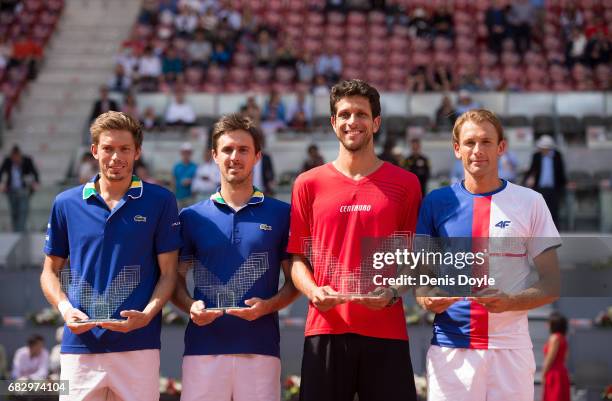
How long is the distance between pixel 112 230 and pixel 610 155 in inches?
463

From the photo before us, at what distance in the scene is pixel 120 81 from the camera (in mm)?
18578

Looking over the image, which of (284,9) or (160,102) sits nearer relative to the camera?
(160,102)

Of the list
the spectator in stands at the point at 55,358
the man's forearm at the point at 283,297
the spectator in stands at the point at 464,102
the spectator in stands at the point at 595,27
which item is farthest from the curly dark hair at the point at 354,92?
the spectator in stands at the point at 595,27

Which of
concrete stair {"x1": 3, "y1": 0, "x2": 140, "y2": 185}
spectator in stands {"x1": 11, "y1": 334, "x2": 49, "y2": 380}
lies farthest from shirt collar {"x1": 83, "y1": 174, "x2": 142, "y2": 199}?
concrete stair {"x1": 3, "y1": 0, "x2": 140, "y2": 185}

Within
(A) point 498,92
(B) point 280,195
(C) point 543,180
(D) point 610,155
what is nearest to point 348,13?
(A) point 498,92

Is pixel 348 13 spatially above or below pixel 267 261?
above

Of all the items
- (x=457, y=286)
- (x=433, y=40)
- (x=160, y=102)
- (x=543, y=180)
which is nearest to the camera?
(x=457, y=286)

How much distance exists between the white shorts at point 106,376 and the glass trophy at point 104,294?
21cm

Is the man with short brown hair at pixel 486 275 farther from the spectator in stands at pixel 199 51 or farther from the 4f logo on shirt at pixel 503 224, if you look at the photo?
the spectator in stands at pixel 199 51

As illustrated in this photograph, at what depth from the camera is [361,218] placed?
5484 mm

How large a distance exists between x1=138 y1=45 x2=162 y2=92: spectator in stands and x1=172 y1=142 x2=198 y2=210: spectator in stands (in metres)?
3.55

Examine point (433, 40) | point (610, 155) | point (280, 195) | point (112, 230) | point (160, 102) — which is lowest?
point (112, 230)

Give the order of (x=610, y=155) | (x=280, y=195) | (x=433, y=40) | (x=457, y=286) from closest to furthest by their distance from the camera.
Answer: (x=457, y=286) < (x=280, y=195) < (x=610, y=155) < (x=433, y=40)

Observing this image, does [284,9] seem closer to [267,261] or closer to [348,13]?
[348,13]
